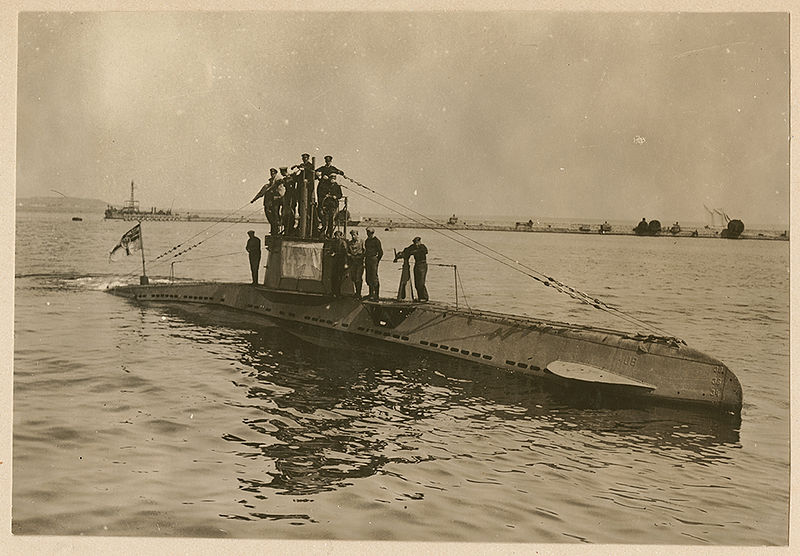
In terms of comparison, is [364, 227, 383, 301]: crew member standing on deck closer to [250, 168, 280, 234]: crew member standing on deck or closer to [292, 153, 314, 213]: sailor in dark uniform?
[292, 153, 314, 213]: sailor in dark uniform

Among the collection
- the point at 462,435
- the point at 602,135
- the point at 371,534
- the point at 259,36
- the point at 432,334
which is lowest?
the point at 371,534

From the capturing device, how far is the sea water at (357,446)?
6426 mm

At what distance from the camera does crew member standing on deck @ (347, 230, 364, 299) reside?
38.1 feet

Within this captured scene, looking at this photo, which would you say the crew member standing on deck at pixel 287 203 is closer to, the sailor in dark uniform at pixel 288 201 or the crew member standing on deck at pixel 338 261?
the sailor in dark uniform at pixel 288 201

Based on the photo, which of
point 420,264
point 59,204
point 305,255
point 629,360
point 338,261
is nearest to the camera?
point 629,360

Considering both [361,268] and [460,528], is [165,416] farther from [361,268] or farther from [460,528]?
[361,268]

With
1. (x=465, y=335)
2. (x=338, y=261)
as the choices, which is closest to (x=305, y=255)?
(x=338, y=261)

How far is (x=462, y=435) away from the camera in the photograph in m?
7.65

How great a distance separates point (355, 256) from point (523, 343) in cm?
344

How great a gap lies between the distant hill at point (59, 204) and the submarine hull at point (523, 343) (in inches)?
134

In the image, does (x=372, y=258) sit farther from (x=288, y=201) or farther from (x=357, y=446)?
(x=357, y=446)

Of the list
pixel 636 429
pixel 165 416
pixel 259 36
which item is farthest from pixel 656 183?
pixel 165 416

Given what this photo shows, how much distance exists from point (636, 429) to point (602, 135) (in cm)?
409

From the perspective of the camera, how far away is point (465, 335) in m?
10.4
